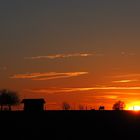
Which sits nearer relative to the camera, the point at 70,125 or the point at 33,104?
the point at 70,125

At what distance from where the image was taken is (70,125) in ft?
164

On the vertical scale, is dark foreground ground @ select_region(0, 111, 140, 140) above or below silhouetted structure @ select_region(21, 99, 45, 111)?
below

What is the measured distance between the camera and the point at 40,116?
168ft

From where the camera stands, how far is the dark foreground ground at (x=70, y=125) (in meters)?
48.9

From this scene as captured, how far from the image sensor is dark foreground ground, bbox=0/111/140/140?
4888 centimetres

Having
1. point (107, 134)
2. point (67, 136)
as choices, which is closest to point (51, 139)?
point (67, 136)

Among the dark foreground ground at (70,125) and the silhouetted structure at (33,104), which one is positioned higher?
the silhouetted structure at (33,104)

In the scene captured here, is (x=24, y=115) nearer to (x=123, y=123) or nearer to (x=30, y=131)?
(x=30, y=131)

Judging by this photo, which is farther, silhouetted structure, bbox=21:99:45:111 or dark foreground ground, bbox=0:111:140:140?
silhouetted structure, bbox=21:99:45:111

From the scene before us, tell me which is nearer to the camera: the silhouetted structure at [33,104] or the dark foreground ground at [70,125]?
the dark foreground ground at [70,125]

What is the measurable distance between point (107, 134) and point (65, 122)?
3999 mm

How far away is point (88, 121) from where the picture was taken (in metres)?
50.7

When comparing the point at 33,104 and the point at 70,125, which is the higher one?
the point at 33,104

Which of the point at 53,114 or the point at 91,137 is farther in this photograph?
the point at 53,114
